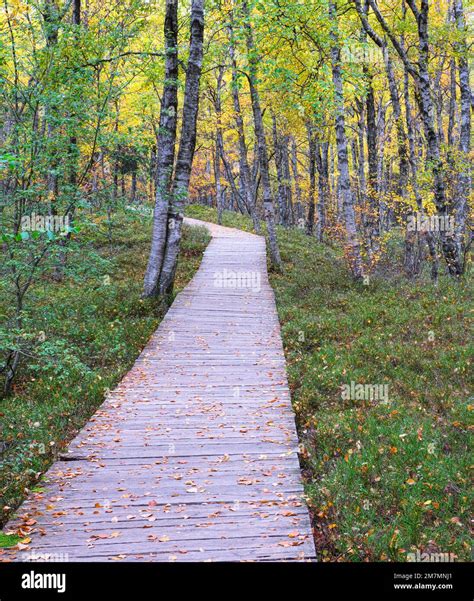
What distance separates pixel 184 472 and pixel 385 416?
137 inches

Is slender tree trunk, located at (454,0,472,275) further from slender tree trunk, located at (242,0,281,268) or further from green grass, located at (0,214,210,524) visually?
green grass, located at (0,214,210,524)

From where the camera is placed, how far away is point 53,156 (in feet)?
29.9

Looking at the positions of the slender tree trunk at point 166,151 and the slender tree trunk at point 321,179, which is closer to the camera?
the slender tree trunk at point 166,151

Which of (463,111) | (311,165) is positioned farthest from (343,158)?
(311,165)

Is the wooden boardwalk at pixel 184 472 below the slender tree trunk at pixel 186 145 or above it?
below

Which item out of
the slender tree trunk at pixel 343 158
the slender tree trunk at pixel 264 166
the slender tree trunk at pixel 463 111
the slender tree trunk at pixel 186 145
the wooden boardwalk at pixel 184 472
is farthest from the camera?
the slender tree trunk at pixel 264 166

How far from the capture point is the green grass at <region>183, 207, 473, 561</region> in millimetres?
5418

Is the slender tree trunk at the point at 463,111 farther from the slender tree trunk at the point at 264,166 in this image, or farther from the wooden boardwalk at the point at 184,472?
the wooden boardwalk at the point at 184,472
